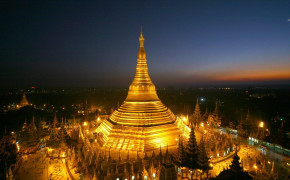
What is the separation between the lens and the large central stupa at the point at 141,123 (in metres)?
19.2

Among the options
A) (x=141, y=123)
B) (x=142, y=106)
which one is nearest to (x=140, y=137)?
(x=141, y=123)

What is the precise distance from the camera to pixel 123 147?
18.9m

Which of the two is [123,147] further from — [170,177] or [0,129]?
[0,129]

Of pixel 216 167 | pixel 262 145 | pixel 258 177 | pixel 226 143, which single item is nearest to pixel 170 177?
pixel 216 167

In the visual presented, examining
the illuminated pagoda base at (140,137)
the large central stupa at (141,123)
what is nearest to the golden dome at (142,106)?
the large central stupa at (141,123)

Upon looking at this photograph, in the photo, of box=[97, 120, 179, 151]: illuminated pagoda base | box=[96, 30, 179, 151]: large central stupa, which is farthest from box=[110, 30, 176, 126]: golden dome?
box=[97, 120, 179, 151]: illuminated pagoda base

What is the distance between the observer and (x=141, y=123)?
20.6 m

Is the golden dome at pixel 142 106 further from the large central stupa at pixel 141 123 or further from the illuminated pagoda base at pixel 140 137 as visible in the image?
the illuminated pagoda base at pixel 140 137

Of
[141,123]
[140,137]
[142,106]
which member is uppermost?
[142,106]

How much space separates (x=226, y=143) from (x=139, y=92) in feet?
39.5

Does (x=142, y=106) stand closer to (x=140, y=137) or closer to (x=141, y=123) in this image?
(x=141, y=123)

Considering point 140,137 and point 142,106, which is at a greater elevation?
point 142,106

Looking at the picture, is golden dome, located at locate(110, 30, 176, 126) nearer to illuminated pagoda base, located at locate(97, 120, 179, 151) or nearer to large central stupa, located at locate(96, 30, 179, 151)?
large central stupa, located at locate(96, 30, 179, 151)

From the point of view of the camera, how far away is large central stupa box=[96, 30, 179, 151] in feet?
63.1
